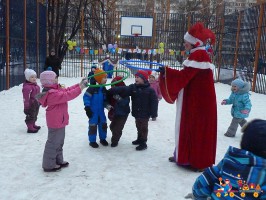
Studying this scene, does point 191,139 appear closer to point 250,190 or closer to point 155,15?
point 250,190

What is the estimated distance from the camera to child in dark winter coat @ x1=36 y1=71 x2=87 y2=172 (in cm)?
397

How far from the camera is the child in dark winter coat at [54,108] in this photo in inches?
156

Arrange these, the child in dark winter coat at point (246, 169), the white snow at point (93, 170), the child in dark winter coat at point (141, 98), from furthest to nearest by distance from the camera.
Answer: the child in dark winter coat at point (141, 98), the white snow at point (93, 170), the child in dark winter coat at point (246, 169)

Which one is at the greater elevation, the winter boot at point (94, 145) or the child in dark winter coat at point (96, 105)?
the child in dark winter coat at point (96, 105)

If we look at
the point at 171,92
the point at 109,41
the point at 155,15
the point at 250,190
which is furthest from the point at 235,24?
the point at 250,190

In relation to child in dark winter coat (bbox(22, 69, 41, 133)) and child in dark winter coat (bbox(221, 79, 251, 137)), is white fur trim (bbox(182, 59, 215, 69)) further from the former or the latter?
child in dark winter coat (bbox(22, 69, 41, 133))

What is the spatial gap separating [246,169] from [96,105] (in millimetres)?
3521

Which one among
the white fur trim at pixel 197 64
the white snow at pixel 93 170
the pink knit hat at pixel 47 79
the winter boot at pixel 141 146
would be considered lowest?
the white snow at pixel 93 170

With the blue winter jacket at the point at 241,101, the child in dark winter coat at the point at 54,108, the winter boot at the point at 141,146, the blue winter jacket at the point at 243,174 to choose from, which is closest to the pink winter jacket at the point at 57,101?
the child in dark winter coat at the point at 54,108

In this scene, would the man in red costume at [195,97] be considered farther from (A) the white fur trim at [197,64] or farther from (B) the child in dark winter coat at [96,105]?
(B) the child in dark winter coat at [96,105]

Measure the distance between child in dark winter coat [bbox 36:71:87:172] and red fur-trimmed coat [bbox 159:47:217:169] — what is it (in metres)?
1.17

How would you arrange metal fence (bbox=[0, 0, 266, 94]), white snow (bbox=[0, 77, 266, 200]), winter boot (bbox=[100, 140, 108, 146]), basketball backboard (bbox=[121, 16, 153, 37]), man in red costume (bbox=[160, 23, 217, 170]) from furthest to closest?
basketball backboard (bbox=[121, 16, 153, 37]), metal fence (bbox=[0, 0, 266, 94]), winter boot (bbox=[100, 140, 108, 146]), man in red costume (bbox=[160, 23, 217, 170]), white snow (bbox=[0, 77, 266, 200])

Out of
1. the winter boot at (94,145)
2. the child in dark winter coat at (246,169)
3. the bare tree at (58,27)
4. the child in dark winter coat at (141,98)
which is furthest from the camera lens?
the bare tree at (58,27)

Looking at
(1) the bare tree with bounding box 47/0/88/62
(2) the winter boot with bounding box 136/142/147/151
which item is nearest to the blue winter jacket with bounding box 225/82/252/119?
(2) the winter boot with bounding box 136/142/147/151
